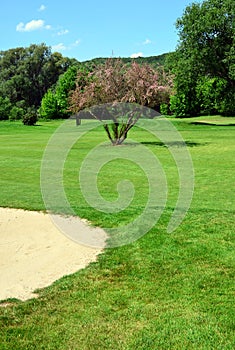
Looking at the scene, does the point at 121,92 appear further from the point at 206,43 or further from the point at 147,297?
the point at 147,297

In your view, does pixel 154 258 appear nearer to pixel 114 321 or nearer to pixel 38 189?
pixel 114 321

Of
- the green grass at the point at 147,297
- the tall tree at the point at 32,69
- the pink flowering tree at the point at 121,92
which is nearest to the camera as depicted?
the green grass at the point at 147,297

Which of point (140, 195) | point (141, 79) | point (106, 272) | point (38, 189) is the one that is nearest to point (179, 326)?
point (106, 272)

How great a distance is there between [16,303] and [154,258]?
2296 millimetres

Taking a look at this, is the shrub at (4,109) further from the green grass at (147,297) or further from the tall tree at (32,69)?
the green grass at (147,297)

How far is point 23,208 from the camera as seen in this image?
9.59 metres

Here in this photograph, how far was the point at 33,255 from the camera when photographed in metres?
6.68

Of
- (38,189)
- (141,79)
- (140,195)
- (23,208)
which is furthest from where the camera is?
(141,79)

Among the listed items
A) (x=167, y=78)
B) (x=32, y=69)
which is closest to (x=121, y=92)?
(x=167, y=78)

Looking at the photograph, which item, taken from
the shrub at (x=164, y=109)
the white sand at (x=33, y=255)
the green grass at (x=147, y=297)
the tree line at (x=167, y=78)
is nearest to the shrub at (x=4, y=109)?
the tree line at (x=167, y=78)

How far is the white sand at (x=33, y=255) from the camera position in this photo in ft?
18.6

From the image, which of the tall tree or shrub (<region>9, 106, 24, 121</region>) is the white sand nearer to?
shrub (<region>9, 106, 24, 121</region>)

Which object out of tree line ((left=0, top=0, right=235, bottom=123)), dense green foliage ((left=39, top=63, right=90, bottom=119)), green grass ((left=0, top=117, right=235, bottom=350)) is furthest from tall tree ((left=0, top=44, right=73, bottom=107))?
green grass ((left=0, top=117, right=235, bottom=350))

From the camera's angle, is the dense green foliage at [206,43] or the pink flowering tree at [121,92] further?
the dense green foliage at [206,43]
